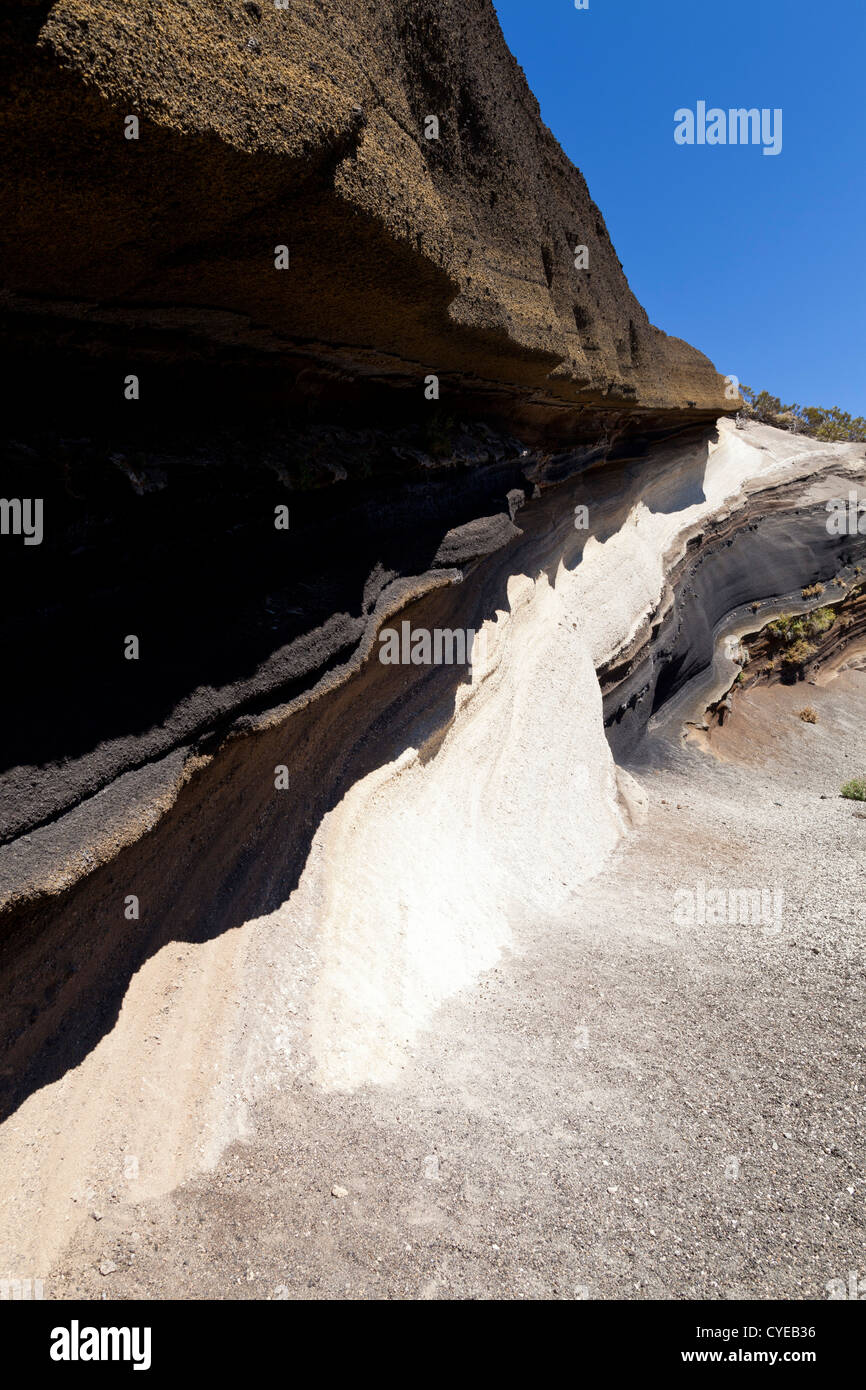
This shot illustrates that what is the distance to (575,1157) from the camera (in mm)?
3340

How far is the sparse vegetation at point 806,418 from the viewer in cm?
1870

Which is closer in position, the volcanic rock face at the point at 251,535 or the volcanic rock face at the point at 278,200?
the volcanic rock face at the point at 278,200

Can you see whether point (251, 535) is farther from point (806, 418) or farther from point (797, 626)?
point (806, 418)

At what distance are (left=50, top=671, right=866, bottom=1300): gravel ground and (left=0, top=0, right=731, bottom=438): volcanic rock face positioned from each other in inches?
148

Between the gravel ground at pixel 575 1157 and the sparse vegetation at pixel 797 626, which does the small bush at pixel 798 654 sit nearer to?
the sparse vegetation at pixel 797 626

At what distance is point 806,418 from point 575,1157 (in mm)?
23545

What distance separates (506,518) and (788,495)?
29.9 feet

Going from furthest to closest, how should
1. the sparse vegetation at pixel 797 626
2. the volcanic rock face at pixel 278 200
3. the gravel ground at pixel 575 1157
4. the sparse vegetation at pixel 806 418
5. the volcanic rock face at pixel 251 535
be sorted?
the sparse vegetation at pixel 806 418
the sparse vegetation at pixel 797 626
the gravel ground at pixel 575 1157
the volcanic rock face at pixel 251 535
the volcanic rock face at pixel 278 200

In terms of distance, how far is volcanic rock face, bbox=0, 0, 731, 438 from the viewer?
2240 millimetres

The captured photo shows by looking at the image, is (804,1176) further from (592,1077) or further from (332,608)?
(332,608)

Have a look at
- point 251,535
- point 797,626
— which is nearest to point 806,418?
point 797,626

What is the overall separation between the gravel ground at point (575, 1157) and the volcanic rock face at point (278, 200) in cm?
376

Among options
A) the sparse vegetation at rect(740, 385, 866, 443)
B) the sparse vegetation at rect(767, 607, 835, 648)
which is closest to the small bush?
the sparse vegetation at rect(767, 607, 835, 648)

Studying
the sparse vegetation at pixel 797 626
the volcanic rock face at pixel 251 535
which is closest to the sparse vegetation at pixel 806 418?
the sparse vegetation at pixel 797 626
